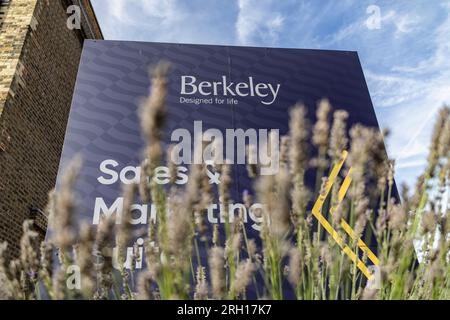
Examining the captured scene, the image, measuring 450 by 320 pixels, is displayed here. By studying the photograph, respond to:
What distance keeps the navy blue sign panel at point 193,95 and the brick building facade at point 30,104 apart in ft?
4.72

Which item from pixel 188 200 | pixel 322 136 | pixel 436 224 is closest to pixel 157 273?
pixel 188 200

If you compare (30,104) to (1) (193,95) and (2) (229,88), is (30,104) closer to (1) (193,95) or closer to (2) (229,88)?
(1) (193,95)

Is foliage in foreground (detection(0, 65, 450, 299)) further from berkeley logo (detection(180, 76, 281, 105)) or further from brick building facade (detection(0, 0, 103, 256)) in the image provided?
brick building facade (detection(0, 0, 103, 256))

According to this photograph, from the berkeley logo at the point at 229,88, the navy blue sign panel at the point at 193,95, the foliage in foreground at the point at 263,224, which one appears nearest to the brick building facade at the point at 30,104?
the navy blue sign panel at the point at 193,95

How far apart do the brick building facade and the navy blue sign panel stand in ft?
4.72

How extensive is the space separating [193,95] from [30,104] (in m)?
2.98

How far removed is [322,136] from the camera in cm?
98

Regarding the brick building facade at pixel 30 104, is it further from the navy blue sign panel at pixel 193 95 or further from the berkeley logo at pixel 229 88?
the berkeley logo at pixel 229 88

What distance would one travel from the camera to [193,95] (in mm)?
4320

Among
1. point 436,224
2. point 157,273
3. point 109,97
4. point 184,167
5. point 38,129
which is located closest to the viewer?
point 157,273

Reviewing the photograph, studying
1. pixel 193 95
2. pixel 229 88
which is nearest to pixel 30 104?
pixel 193 95
